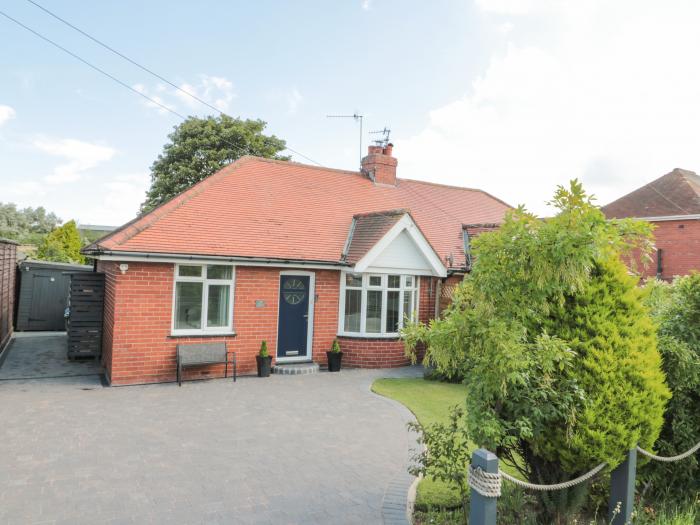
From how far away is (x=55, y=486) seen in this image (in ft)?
18.1

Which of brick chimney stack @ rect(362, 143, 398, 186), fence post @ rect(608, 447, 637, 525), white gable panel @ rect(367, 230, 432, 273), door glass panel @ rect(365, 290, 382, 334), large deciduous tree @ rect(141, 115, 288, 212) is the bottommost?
fence post @ rect(608, 447, 637, 525)

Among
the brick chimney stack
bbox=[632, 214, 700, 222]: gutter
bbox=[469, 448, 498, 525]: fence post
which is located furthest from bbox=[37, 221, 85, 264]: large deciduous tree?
bbox=[632, 214, 700, 222]: gutter

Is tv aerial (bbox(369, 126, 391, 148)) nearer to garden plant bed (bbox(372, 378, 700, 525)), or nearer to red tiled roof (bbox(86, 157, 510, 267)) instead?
red tiled roof (bbox(86, 157, 510, 267))

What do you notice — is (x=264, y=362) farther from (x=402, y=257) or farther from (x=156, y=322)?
(x=402, y=257)

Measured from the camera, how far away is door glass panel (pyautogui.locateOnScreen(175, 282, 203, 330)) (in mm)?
11430

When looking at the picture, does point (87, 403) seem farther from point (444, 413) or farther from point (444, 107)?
point (444, 107)

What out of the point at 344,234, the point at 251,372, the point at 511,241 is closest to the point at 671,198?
the point at 344,234

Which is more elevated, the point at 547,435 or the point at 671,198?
the point at 671,198

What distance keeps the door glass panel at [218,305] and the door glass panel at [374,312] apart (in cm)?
402

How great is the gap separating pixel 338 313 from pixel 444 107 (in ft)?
22.1

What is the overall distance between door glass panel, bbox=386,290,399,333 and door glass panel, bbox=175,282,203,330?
5.27 metres

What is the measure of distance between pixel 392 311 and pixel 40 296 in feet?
45.4

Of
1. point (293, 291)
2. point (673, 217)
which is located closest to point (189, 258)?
point (293, 291)

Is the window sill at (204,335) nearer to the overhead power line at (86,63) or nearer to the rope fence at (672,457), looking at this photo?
the overhead power line at (86,63)
